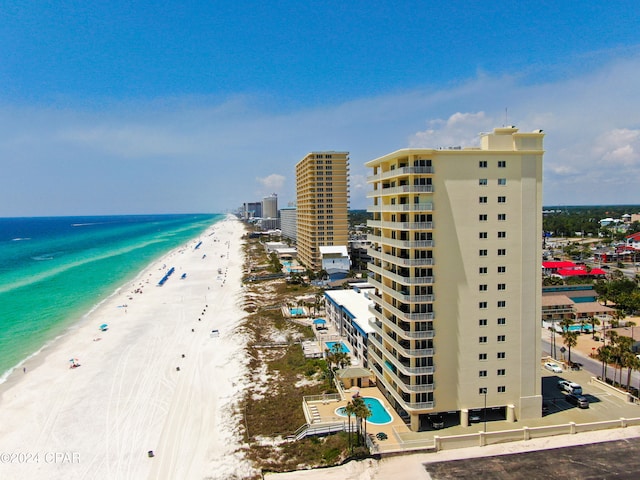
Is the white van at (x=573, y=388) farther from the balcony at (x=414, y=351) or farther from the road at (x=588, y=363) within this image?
the balcony at (x=414, y=351)

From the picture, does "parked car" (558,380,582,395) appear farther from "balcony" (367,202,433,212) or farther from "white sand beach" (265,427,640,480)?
"balcony" (367,202,433,212)

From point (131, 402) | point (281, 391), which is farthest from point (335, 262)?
point (131, 402)

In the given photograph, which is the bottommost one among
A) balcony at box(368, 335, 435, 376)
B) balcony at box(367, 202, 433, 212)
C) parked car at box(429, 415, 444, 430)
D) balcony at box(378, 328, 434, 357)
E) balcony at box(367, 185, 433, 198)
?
parked car at box(429, 415, 444, 430)

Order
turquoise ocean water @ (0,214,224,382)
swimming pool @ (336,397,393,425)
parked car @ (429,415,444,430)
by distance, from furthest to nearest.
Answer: turquoise ocean water @ (0,214,224,382) → swimming pool @ (336,397,393,425) → parked car @ (429,415,444,430)

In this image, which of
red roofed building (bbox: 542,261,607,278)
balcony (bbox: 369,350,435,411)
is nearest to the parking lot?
balcony (bbox: 369,350,435,411)

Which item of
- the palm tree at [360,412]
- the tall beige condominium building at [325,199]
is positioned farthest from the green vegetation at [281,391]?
the tall beige condominium building at [325,199]

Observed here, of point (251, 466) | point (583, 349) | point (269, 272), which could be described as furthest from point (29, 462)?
point (269, 272)

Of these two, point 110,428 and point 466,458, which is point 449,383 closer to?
point 466,458
